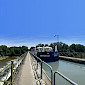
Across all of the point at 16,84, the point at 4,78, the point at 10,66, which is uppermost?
the point at 10,66

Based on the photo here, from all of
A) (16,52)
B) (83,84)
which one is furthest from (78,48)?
(83,84)

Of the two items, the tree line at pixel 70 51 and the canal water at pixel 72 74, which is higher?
the tree line at pixel 70 51

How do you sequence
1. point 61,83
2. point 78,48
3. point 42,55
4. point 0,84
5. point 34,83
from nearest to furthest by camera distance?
point 0,84 → point 34,83 → point 61,83 → point 42,55 → point 78,48

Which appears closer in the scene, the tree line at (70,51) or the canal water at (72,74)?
the canal water at (72,74)

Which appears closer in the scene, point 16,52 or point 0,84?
point 0,84

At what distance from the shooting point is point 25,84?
5227mm

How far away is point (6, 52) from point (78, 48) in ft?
187

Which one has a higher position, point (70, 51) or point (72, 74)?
point (70, 51)

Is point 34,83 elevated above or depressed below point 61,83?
above

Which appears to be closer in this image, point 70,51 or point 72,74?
point 72,74

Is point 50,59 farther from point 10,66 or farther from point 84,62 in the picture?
point 10,66

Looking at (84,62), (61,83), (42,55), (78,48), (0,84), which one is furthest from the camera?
(78,48)

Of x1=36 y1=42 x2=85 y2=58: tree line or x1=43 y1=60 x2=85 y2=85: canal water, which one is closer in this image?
x1=43 y1=60 x2=85 y2=85: canal water

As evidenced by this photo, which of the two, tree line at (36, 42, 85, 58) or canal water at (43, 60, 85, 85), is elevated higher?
tree line at (36, 42, 85, 58)
